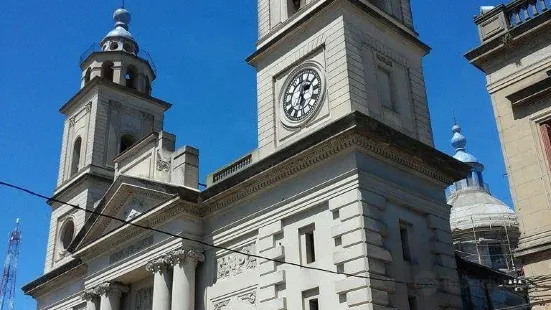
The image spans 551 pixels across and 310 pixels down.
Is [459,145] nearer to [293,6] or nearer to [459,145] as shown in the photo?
[459,145]

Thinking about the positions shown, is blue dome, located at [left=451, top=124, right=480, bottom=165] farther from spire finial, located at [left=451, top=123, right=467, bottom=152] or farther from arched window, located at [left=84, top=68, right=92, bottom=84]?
arched window, located at [left=84, top=68, right=92, bottom=84]

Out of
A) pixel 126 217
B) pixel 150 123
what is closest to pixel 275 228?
pixel 126 217

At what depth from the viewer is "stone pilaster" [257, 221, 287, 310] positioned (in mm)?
21062

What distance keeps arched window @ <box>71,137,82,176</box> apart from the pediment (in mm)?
7870

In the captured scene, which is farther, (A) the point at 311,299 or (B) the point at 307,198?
(B) the point at 307,198

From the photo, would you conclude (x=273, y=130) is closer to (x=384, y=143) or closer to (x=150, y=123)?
(x=384, y=143)

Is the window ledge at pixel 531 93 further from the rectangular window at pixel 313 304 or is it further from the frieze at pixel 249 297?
the frieze at pixel 249 297

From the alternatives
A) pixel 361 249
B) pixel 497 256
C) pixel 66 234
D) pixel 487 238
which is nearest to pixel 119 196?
pixel 66 234

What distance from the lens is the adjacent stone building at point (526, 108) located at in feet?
53.8

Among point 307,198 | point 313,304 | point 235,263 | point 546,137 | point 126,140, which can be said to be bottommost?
point 313,304

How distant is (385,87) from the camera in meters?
23.4

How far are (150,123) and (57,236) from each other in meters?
7.94

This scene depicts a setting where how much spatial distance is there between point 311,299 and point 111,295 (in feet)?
37.0

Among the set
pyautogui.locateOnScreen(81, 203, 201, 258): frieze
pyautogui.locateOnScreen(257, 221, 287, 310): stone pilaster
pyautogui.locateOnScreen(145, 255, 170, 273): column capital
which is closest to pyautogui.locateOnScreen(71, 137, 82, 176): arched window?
pyautogui.locateOnScreen(81, 203, 201, 258): frieze
